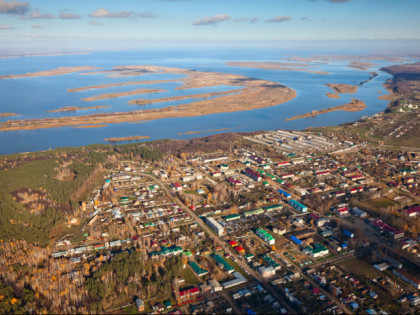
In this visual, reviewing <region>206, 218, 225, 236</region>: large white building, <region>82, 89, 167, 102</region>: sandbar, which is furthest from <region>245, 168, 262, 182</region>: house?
<region>82, 89, 167, 102</region>: sandbar

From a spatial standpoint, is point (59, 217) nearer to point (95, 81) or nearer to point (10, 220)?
point (10, 220)

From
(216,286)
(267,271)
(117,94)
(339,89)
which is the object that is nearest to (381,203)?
(267,271)

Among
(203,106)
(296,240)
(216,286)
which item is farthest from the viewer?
(203,106)

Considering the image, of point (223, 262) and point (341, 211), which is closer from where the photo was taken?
point (223, 262)

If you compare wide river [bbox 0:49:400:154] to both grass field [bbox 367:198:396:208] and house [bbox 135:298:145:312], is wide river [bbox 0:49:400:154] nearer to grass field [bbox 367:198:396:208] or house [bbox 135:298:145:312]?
grass field [bbox 367:198:396:208]

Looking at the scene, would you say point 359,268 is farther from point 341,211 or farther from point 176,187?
point 176,187

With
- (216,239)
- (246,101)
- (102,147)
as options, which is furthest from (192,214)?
(246,101)

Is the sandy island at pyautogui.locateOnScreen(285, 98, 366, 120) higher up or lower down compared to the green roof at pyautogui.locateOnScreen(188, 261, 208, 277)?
higher up
